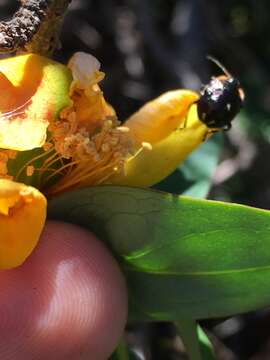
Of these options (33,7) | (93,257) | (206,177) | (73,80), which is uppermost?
(33,7)

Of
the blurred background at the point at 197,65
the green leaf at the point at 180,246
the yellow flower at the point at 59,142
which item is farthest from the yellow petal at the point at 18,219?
the blurred background at the point at 197,65

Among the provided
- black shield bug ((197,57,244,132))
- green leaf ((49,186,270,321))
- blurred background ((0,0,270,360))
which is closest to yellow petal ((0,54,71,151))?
green leaf ((49,186,270,321))

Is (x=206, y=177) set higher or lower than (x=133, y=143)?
lower

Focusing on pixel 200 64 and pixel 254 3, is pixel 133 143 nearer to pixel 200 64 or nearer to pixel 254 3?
pixel 200 64

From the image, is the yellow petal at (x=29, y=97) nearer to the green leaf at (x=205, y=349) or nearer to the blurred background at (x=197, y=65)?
the green leaf at (x=205, y=349)

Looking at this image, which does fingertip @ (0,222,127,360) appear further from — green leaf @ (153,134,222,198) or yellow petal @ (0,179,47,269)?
green leaf @ (153,134,222,198)

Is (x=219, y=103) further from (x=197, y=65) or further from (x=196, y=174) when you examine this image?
(x=197, y=65)

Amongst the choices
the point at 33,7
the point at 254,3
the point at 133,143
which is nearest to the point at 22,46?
the point at 33,7
